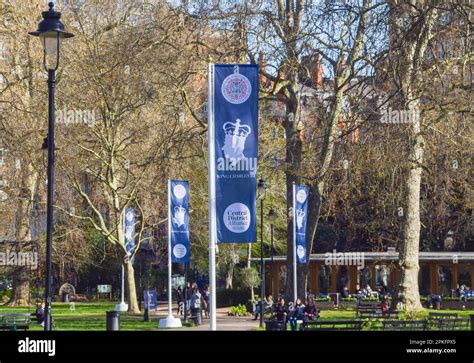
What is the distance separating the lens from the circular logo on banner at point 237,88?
21000mm

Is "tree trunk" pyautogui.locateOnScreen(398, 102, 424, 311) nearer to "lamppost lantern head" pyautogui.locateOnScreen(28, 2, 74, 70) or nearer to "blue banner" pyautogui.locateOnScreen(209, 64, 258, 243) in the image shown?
"blue banner" pyautogui.locateOnScreen(209, 64, 258, 243)

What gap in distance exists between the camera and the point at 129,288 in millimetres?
50531

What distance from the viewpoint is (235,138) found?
21094 millimetres

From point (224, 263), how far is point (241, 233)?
149ft

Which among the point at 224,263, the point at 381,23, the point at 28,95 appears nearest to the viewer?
the point at 381,23

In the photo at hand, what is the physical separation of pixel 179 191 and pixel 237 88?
15599 mm

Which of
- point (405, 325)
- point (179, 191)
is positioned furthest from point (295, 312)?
point (405, 325)

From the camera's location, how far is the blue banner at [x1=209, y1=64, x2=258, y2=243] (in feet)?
67.7

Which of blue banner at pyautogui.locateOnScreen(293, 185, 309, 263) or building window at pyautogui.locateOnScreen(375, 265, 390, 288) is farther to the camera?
building window at pyautogui.locateOnScreen(375, 265, 390, 288)

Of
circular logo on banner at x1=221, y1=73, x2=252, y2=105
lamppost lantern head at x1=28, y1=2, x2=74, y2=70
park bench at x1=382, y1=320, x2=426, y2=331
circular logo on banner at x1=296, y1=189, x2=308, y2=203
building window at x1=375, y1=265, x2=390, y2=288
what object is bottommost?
park bench at x1=382, y1=320, x2=426, y2=331

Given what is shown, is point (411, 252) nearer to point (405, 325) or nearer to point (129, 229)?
point (405, 325)

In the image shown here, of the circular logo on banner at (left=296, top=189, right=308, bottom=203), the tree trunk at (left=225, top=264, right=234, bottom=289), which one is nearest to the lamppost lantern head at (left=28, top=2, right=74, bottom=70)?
the circular logo on banner at (left=296, top=189, right=308, bottom=203)
